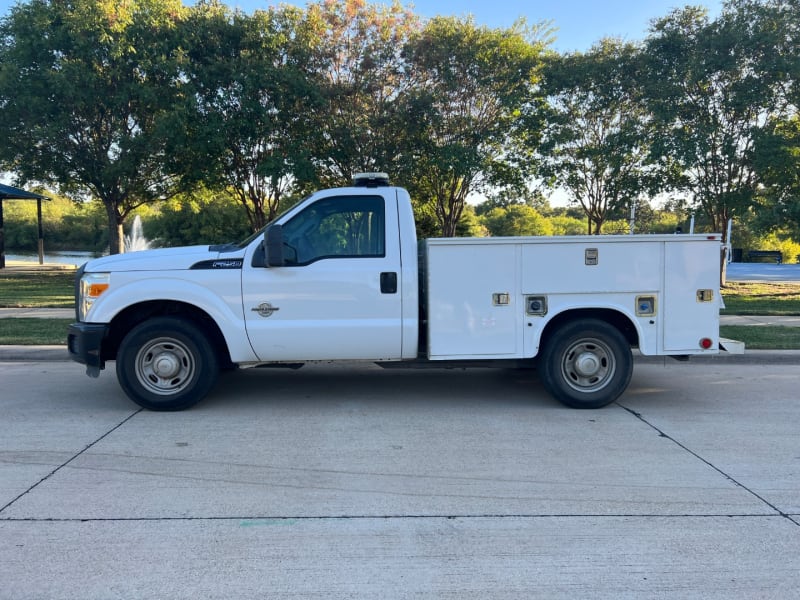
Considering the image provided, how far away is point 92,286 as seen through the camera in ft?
20.6

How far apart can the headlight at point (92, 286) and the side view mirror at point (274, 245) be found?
163 centimetres

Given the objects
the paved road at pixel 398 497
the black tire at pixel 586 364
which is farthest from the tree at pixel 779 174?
the black tire at pixel 586 364

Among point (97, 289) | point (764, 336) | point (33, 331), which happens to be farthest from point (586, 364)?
point (33, 331)

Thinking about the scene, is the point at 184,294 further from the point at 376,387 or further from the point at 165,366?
the point at 376,387

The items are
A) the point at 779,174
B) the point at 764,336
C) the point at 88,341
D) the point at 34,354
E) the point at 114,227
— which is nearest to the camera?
the point at 88,341

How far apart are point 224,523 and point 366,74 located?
16.0 metres

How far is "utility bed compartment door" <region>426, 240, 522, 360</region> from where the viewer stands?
6.37 meters

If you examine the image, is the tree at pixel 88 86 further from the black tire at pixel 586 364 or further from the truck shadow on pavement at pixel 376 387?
the black tire at pixel 586 364

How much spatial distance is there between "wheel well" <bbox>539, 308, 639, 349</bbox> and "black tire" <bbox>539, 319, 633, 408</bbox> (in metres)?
0.09

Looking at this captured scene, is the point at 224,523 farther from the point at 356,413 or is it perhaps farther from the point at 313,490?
the point at 356,413

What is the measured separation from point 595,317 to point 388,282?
7.30 ft

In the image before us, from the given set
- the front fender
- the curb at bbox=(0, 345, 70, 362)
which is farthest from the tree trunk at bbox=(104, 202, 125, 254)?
the front fender

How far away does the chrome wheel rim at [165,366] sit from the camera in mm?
6359

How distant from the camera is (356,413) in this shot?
6.46 metres
